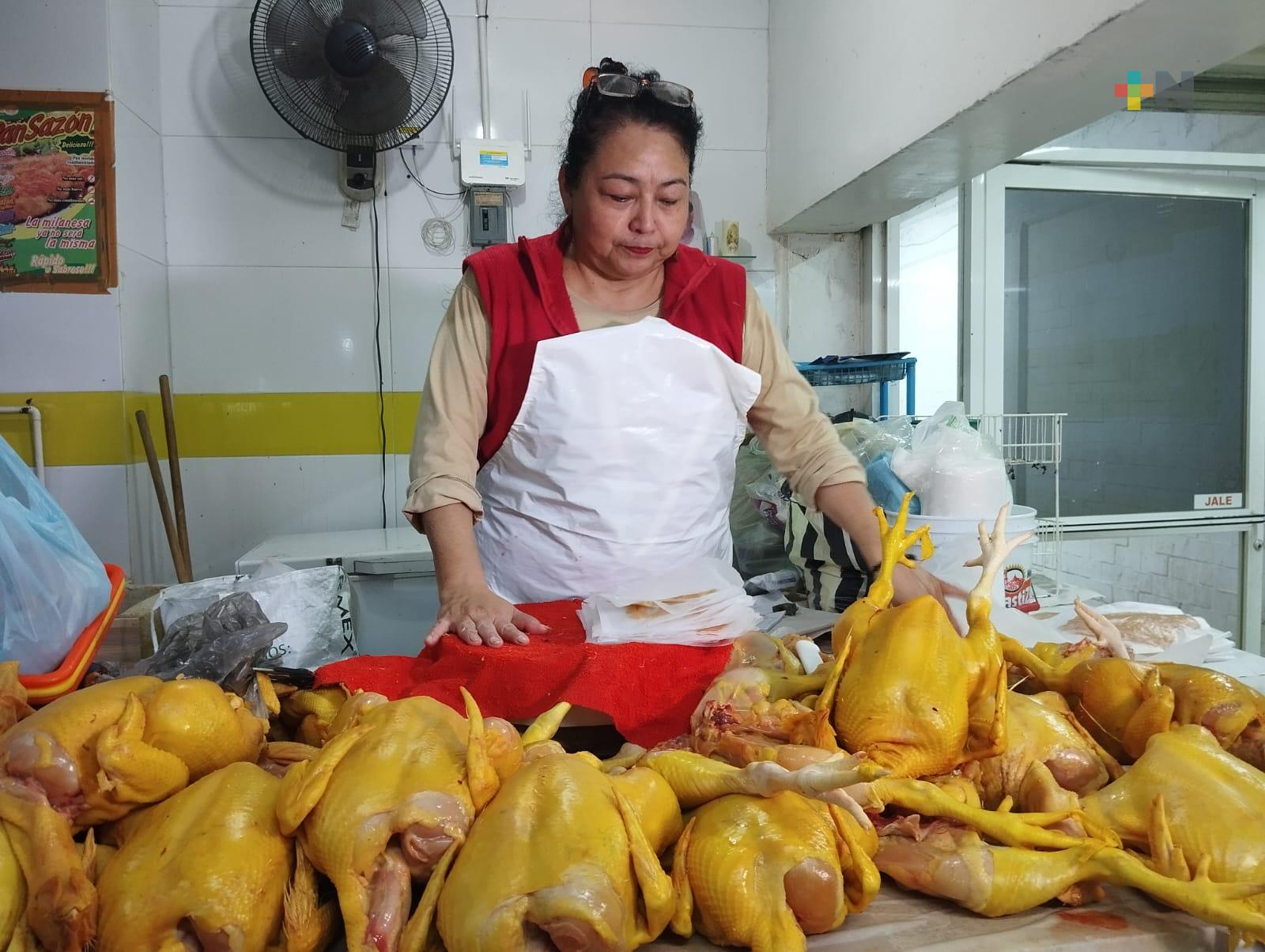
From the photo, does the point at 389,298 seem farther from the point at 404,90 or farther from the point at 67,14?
the point at 67,14

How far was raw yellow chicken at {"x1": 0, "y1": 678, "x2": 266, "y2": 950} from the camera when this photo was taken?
0.67m

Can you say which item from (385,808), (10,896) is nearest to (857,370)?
(385,808)

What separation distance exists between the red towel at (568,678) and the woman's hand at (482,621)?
0.02 m

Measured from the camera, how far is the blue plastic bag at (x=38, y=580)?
1.13 meters

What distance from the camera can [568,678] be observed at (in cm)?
117

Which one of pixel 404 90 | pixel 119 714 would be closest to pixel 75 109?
pixel 404 90

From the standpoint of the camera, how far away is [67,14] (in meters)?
2.97

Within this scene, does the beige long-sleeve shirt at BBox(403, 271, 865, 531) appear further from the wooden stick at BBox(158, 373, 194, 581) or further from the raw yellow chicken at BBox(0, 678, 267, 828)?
the wooden stick at BBox(158, 373, 194, 581)

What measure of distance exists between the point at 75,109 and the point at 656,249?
2.57m

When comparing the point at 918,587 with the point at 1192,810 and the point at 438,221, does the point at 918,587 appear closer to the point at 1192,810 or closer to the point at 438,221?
the point at 1192,810

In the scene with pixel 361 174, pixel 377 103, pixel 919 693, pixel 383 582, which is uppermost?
pixel 377 103

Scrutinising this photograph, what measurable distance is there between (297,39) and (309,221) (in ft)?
2.44

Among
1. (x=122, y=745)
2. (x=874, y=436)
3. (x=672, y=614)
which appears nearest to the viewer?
(x=122, y=745)

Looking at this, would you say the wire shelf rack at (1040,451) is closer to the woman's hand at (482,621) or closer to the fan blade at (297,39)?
the woman's hand at (482,621)
